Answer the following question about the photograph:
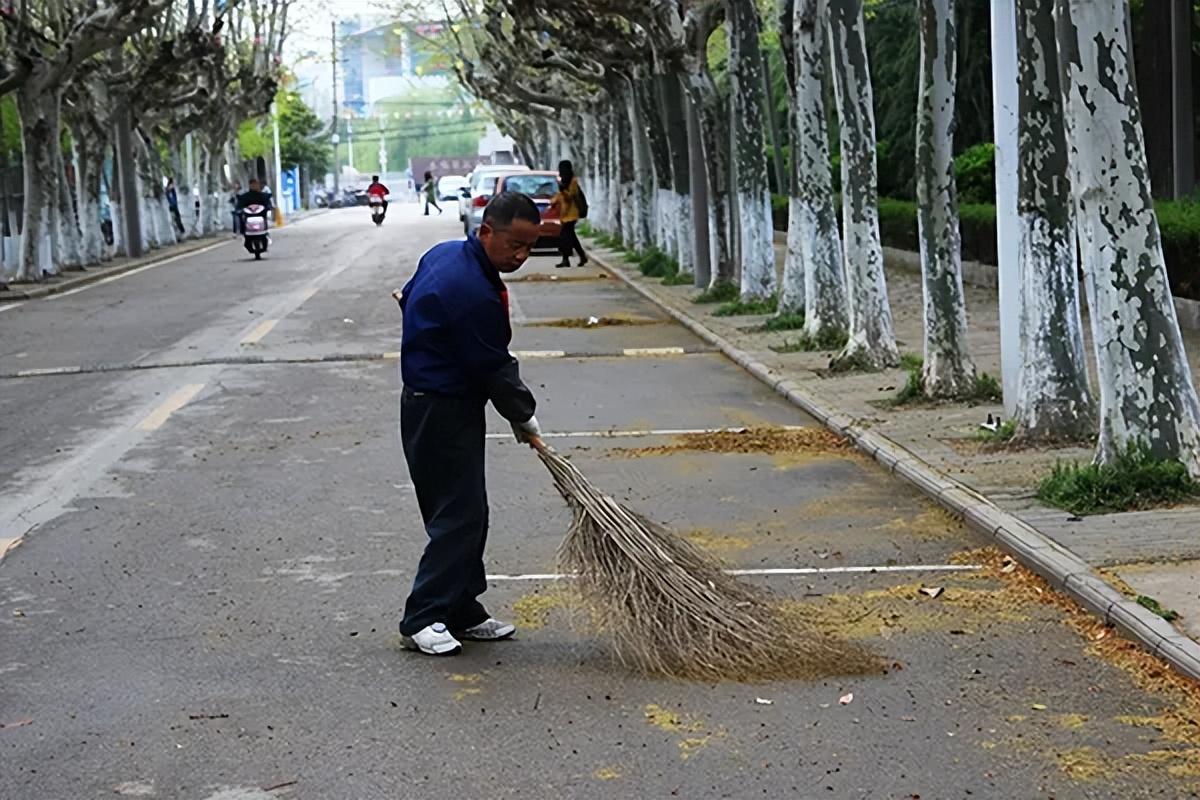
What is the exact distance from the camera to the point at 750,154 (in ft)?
72.1

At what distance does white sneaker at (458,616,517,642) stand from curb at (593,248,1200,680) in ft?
8.06

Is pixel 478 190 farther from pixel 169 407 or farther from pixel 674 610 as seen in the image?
pixel 674 610

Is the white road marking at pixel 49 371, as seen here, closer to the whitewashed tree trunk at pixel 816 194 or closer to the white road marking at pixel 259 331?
the white road marking at pixel 259 331

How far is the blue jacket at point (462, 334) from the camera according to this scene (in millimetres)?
6980

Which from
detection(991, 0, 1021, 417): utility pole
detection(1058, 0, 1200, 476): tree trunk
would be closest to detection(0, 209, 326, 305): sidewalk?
detection(991, 0, 1021, 417): utility pole

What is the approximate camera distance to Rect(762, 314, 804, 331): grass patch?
65.1ft

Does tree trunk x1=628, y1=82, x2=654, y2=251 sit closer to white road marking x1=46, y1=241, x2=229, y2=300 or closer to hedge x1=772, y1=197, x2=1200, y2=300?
hedge x1=772, y1=197, x2=1200, y2=300

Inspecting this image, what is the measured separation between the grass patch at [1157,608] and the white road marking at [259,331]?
14.0 metres

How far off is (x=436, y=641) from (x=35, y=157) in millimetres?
25294

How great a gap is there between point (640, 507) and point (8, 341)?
13240 mm

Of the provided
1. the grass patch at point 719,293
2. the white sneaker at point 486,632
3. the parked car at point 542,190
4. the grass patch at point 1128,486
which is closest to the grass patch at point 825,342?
the grass patch at point 719,293

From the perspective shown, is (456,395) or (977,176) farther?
(977,176)

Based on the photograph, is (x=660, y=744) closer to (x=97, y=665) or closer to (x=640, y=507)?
(x=97, y=665)

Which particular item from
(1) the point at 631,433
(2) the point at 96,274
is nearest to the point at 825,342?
(1) the point at 631,433
